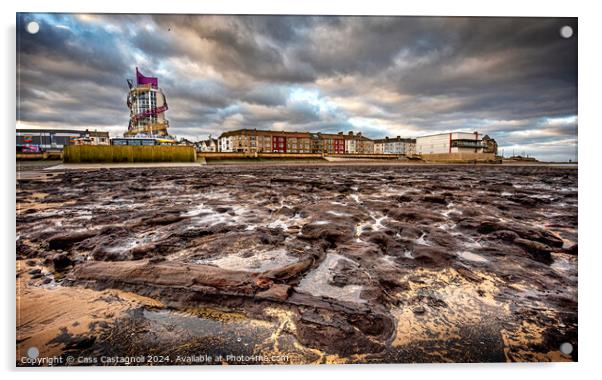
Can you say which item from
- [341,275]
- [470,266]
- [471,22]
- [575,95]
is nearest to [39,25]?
[341,275]

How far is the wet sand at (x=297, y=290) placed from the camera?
1.59 metres

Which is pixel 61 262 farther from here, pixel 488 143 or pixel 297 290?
pixel 488 143

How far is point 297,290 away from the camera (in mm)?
1982

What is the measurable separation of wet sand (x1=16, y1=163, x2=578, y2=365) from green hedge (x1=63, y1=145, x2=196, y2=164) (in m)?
11.5

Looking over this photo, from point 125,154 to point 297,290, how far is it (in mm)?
16917

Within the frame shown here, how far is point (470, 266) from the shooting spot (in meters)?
2.50

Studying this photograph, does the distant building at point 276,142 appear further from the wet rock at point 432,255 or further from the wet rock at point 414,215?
the wet rock at point 432,255

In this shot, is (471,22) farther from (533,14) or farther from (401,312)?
(401,312)

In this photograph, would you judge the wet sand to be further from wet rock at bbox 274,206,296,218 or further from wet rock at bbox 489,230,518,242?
wet rock at bbox 274,206,296,218

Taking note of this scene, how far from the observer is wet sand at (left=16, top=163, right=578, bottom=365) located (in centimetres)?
159

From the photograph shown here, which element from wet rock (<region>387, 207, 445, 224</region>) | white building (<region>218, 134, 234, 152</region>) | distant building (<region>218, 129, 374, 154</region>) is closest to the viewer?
wet rock (<region>387, 207, 445, 224</region>)

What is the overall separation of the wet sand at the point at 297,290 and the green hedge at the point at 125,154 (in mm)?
11492

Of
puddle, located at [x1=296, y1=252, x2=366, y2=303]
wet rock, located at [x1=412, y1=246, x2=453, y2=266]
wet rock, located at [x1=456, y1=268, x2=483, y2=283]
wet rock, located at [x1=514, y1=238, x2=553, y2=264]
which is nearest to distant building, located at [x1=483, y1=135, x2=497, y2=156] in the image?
wet rock, located at [x1=514, y1=238, x2=553, y2=264]

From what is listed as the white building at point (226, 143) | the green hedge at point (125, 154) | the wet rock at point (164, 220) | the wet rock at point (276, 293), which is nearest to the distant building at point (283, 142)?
the green hedge at point (125, 154)
